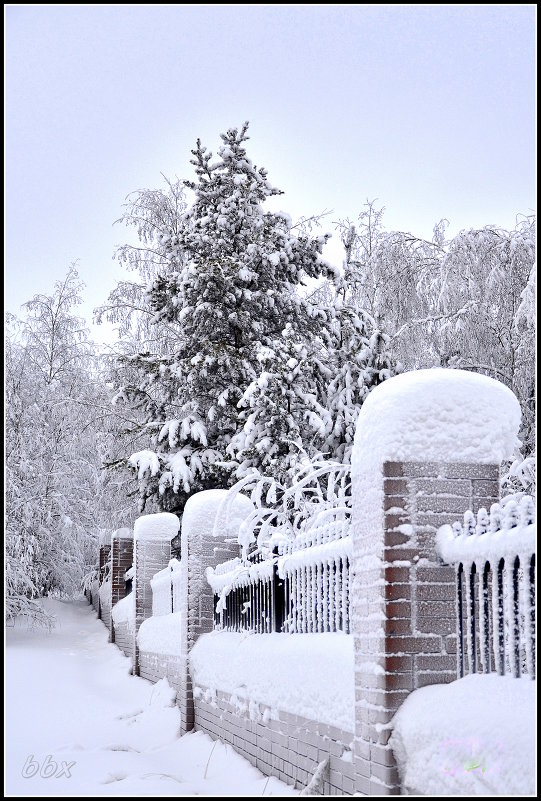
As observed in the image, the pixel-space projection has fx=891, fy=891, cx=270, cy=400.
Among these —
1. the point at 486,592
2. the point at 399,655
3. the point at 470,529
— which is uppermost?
the point at 470,529

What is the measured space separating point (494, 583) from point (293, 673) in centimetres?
225

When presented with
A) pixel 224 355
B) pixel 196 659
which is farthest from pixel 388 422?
pixel 224 355

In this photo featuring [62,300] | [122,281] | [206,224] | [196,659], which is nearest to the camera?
[196,659]

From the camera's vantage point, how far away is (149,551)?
45.7 ft

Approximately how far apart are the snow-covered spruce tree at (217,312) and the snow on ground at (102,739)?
371 centimetres

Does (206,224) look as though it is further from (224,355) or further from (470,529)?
(470,529)

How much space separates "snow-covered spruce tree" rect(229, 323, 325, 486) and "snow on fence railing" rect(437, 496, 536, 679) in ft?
27.8

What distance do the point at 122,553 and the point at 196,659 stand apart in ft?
31.0

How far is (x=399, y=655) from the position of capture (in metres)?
4.02

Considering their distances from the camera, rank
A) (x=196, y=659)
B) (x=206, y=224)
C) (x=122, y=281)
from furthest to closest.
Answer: (x=122, y=281) < (x=206, y=224) < (x=196, y=659)

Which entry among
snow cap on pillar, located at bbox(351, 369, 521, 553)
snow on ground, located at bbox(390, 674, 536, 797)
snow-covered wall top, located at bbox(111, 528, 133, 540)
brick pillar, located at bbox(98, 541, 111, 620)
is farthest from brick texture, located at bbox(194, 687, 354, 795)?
brick pillar, located at bbox(98, 541, 111, 620)

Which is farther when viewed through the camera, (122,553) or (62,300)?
(62,300)

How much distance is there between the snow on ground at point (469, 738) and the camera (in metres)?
3.08

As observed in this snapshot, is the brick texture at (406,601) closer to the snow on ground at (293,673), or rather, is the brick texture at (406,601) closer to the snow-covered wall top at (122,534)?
the snow on ground at (293,673)
